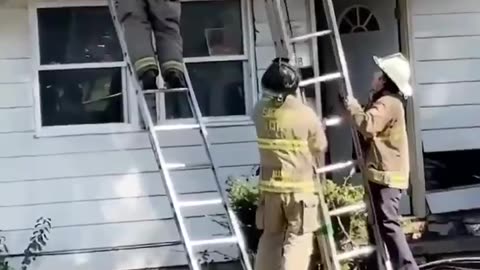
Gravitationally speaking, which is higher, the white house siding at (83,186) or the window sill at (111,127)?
the window sill at (111,127)

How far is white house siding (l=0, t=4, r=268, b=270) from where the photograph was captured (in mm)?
8055

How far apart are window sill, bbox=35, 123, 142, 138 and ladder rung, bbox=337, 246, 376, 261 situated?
2.33 metres

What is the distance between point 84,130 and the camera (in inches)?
322

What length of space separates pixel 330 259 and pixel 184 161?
7.92 ft

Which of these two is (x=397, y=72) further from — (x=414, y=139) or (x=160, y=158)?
(x=414, y=139)

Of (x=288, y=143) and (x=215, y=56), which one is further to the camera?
(x=215, y=56)

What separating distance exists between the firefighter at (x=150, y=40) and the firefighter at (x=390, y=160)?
117 centimetres

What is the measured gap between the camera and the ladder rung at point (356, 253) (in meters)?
6.51

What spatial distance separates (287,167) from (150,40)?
114cm

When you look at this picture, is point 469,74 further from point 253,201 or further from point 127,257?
point 127,257

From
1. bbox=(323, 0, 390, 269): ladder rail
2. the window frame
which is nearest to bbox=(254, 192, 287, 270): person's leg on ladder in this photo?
bbox=(323, 0, 390, 269): ladder rail

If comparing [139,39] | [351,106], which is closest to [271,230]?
[351,106]

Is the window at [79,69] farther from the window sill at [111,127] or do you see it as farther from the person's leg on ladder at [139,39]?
the person's leg on ladder at [139,39]

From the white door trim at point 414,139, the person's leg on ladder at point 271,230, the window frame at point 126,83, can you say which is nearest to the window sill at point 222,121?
the window frame at point 126,83
